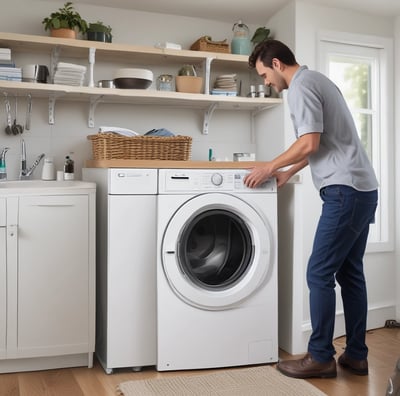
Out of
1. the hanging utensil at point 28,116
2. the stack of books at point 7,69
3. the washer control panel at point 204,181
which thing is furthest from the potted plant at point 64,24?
the washer control panel at point 204,181

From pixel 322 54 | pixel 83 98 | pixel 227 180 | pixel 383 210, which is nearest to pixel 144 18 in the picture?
pixel 83 98

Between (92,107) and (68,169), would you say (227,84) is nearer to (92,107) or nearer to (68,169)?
(92,107)

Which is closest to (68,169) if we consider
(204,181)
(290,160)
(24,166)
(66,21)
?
(24,166)

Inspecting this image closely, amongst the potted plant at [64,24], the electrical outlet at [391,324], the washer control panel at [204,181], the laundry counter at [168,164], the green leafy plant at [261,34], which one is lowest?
the electrical outlet at [391,324]

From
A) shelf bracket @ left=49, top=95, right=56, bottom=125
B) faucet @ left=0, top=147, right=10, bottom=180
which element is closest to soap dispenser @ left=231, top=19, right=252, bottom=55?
shelf bracket @ left=49, top=95, right=56, bottom=125

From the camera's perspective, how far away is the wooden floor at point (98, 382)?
235 cm

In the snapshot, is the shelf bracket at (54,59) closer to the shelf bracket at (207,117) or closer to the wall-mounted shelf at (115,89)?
the wall-mounted shelf at (115,89)

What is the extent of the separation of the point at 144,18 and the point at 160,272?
5.59 ft

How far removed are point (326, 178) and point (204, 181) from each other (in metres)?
0.58

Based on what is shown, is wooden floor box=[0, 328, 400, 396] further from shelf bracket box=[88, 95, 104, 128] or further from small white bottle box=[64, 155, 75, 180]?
shelf bracket box=[88, 95, 104, 128]

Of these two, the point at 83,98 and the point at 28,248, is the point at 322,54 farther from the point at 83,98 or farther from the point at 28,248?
the point at 28,248

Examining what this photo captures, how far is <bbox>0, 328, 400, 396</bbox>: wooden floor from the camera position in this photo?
2.35 metres

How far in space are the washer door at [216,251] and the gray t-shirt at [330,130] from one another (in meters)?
0.45

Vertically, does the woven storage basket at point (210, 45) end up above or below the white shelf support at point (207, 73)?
above
